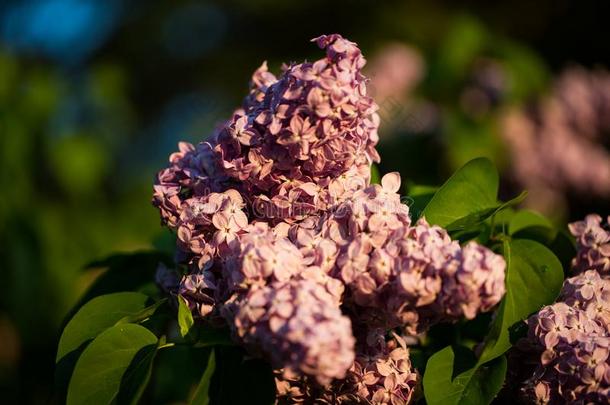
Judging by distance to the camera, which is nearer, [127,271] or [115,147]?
[127,271]

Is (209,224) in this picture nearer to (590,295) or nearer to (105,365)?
(105,365)

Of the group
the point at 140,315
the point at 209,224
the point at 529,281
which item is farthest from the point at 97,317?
the point at 529,281

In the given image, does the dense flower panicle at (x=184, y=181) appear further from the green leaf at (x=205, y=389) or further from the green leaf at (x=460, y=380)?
the green leaf at (x=460, y=380)

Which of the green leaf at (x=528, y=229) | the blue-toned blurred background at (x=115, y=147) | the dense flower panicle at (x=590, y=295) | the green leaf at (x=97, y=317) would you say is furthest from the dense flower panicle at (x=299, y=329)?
the blue-toned blurred background at (x=115, y=147)

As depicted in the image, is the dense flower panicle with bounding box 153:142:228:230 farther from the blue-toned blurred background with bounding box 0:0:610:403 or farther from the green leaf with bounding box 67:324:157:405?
the blue-toned blurred background with bounding box 0:0:610:403

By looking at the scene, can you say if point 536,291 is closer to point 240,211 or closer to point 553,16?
point 240,211

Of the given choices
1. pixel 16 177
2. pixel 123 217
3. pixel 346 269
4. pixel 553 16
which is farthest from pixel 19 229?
pixel 553 16
